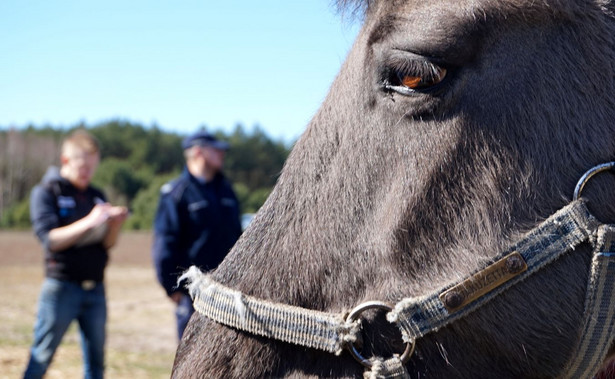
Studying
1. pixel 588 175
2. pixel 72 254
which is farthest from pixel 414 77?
pixel 72 254

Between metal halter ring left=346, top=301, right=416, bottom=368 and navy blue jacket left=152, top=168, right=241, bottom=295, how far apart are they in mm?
3629

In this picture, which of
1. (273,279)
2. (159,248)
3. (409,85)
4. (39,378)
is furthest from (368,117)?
(39,378)

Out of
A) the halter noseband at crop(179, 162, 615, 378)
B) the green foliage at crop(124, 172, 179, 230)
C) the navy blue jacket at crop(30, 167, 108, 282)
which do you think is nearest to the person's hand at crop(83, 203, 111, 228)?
the navy blue jacket at crop(30, 167, 108, 282)

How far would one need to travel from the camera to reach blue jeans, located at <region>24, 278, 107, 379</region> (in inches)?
206

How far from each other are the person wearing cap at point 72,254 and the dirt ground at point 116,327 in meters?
2.24

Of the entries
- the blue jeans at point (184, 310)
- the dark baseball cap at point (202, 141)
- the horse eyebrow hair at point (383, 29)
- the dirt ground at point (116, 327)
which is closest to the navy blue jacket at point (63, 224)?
the blue jeans at point (184, 310)

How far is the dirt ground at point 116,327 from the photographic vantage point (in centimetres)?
804

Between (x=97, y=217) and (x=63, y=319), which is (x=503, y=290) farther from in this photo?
(x=63, y=319)

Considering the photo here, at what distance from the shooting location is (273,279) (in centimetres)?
195

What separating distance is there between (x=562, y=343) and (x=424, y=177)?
2.06ft

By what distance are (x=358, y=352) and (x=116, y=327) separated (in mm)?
10168

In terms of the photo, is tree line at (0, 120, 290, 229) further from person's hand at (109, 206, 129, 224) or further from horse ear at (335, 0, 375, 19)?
horse ear at (335, 0, 375, 19)

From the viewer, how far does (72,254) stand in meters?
5.30

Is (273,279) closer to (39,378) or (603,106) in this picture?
(603,106)
